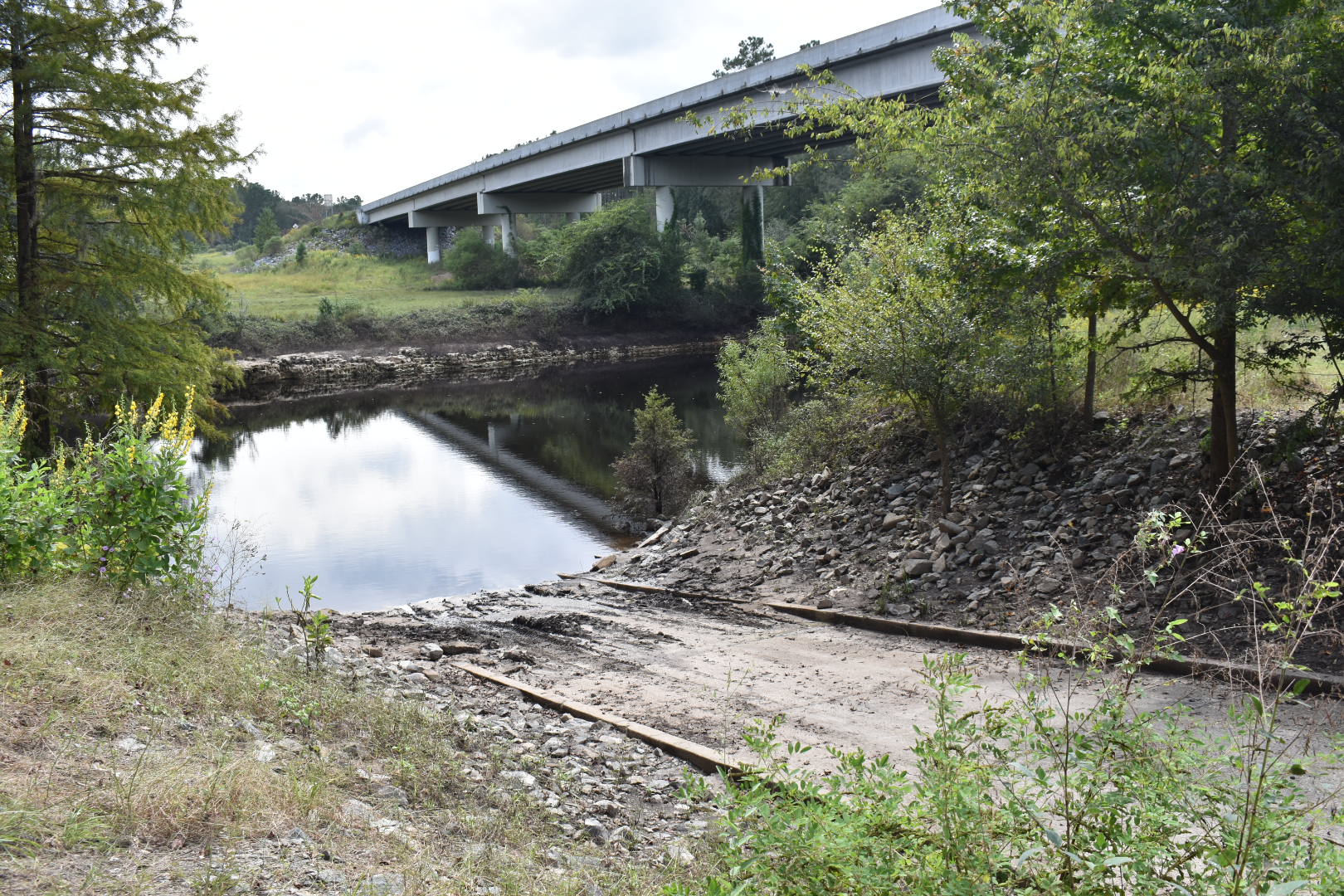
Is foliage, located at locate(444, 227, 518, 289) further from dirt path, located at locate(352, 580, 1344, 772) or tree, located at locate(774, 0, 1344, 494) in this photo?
tree, located at locate(774, 0, 1344, 494)

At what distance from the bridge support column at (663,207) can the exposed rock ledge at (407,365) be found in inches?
273

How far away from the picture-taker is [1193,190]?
7762 millimetres

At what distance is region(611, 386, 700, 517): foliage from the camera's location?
1886 centimetres

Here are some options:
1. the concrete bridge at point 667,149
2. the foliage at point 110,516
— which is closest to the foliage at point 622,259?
the concrete bridge at point 667,149

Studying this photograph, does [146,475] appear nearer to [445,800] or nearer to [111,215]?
[445,800]

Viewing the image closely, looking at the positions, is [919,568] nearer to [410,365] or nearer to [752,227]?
[410,365]

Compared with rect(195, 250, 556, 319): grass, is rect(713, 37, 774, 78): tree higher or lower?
higher

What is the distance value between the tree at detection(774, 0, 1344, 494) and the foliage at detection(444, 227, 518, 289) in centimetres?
5914

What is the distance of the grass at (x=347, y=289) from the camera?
172 ft

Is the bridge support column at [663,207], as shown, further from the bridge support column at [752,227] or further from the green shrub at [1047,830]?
the green shrub at [1047,830]

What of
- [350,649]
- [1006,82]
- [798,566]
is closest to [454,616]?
[350,649]

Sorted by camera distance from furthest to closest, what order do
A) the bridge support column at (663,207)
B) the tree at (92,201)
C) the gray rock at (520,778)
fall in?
the bridge support column at (663,207)
the tree at (92,201)
the gray rock at (520,778)

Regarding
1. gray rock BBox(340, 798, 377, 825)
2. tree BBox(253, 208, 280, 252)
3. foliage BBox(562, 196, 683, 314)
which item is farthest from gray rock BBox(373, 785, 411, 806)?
tree BBox(253, 208, 280, 252)

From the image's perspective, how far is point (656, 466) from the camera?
19.1 meters
